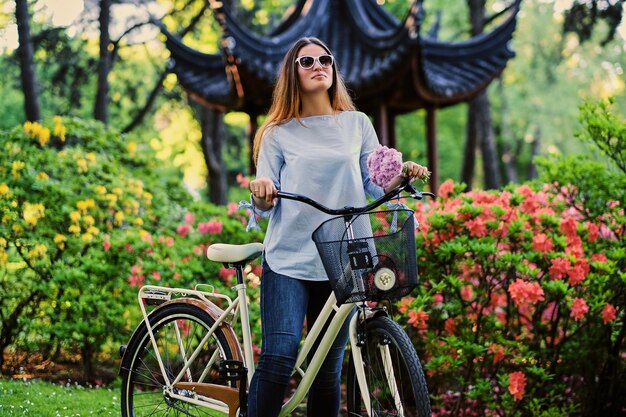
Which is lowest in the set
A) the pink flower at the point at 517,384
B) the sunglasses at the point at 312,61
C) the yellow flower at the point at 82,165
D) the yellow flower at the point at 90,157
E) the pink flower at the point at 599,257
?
the pink flower at the point at 517,384

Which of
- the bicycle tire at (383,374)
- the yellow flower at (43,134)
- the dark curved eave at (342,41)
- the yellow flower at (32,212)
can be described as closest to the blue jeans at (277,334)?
the bicycle tire at (383,374)

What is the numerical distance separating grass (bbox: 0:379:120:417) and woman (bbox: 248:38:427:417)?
2.01 m

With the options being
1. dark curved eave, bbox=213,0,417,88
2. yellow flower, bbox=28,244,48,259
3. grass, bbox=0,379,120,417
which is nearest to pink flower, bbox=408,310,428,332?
grass, bbox=0,379,120,417

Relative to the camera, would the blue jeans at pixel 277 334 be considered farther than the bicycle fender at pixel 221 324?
No

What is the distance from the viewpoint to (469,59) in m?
10.8

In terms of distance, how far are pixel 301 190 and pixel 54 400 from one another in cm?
288

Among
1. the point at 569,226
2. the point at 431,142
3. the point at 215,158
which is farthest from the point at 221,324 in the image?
the point at 215,158

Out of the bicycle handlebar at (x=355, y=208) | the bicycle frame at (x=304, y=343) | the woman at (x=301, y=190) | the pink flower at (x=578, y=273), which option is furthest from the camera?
the pink flower at (x=578, y=273)

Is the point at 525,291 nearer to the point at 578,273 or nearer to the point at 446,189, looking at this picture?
the point at 578,273

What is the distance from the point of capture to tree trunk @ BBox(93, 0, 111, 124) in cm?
1320

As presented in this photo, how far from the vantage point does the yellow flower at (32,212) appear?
5988 millimetres

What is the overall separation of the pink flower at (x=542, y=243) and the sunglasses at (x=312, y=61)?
6.53 feet

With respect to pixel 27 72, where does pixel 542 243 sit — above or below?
below

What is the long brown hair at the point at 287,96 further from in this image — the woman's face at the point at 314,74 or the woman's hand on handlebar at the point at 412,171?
the woman's hand on handlebar at the point at 412,171
